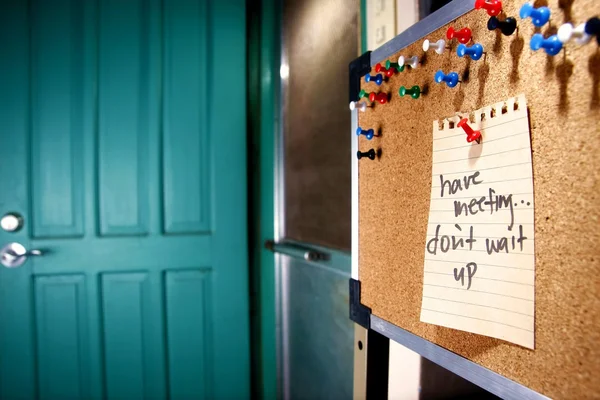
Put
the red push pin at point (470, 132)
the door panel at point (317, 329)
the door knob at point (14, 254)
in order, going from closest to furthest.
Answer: the red push pin at point (470, 132), the door panel at point (317, 329), the door knob at point (14, 254)

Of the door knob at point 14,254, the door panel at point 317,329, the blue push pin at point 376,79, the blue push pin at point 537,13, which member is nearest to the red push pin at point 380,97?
the blue push pin at point 376,79

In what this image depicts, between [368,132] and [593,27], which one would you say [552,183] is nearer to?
[593,27]

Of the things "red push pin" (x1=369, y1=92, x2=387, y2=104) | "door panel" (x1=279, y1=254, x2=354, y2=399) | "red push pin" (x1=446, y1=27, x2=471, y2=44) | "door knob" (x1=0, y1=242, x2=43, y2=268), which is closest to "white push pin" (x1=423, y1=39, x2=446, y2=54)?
"red push pin" (x1=446, y1=27, x2=471, y2=44)

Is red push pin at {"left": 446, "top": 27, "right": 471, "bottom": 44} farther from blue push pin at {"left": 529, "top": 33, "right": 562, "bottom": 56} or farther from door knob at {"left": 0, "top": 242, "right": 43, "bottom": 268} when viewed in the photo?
door knob at {"left": 0, "top": 242, "right": 43, "bottom": 268}

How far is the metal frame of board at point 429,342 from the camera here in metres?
0.34

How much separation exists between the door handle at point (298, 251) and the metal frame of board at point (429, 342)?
0.44 meters

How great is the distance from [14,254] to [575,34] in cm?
161

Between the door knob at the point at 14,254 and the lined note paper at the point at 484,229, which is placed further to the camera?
the door knob at the point at 14,254

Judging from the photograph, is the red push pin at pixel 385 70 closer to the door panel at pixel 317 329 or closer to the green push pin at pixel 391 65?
the green push pin at pixel 391 65

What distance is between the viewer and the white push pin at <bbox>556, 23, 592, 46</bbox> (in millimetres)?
264

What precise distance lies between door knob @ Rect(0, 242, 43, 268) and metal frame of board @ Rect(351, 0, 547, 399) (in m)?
1.27

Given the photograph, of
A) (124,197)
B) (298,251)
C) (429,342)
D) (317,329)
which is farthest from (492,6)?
(124,197)

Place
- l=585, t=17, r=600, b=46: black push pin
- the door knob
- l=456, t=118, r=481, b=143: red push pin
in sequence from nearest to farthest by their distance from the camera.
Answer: l=585, t=17, r=600, b=46: black push pin → l=456, t=118, r=481, b=143: red push pin → the door knob

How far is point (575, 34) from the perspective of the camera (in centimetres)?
27
